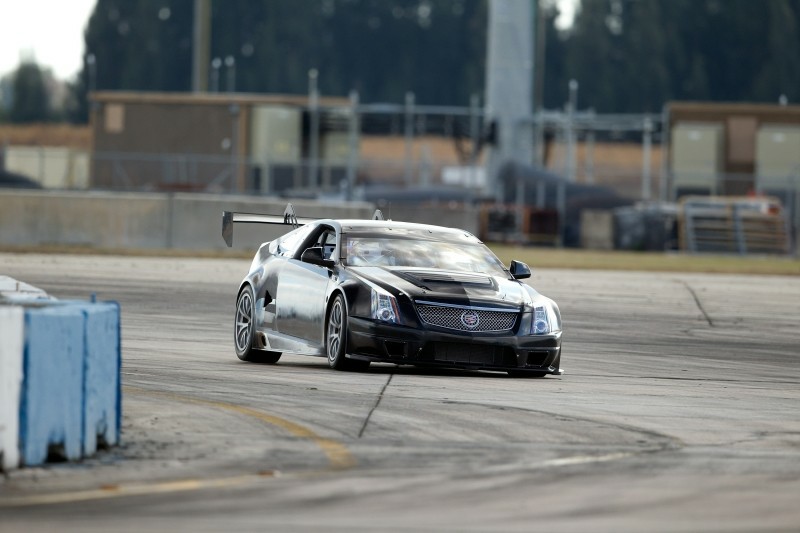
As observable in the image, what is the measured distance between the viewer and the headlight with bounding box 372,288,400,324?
569 inches

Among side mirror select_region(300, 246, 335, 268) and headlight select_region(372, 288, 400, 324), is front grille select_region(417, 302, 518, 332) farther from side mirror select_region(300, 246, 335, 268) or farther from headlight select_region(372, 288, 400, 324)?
side mirror select_region(300, 246, 335, 268)

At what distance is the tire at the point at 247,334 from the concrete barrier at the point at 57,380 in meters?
6.49

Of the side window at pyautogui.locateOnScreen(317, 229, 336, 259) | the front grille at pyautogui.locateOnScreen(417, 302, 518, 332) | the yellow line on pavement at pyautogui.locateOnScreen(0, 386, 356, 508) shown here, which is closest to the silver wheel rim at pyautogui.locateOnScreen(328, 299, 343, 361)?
the front grille at pyautogui.locateOnScreen(417, 302, 518, 332)

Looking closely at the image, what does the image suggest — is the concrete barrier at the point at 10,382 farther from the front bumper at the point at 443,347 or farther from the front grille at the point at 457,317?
the front grille at the point at 457,317

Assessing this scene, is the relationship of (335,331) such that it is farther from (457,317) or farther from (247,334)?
(247,334)

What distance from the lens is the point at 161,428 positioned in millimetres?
10352

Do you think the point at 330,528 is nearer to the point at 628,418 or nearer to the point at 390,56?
the point at 628,418

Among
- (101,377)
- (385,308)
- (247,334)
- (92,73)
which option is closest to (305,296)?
(247,334)

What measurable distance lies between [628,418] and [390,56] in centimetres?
12556

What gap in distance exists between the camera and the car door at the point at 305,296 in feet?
50.3

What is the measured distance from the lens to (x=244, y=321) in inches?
647

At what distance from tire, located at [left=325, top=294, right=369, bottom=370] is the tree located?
4335 inches

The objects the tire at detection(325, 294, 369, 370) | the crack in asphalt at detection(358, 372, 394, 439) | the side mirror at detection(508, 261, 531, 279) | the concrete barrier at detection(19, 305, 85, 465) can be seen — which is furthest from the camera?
the side mirror at detection(508, 261, 531, 279)

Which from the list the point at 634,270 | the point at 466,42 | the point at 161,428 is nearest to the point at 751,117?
the point at 634,270
